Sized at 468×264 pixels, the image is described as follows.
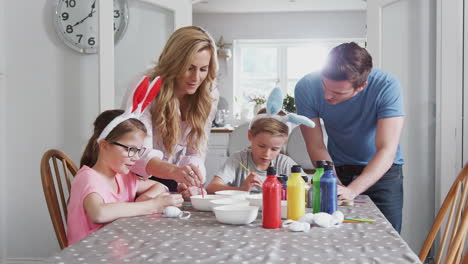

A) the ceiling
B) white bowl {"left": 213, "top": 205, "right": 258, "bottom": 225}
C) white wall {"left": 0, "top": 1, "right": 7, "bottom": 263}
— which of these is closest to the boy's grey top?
white bowl {"left": 213, "top": 205, "right": 258, "bottom": 225}

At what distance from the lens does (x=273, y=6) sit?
7328 millimetres

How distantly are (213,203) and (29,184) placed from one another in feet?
7.22

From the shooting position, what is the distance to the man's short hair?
175cm

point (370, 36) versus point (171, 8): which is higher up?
point (171, 8)

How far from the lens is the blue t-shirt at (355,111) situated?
198 centimetres

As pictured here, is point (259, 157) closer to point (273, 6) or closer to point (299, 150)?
point (299, 150)

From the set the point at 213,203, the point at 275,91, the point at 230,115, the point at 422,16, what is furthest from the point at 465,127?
the point at 230,115

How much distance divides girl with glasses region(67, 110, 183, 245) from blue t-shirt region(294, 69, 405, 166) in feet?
2.47

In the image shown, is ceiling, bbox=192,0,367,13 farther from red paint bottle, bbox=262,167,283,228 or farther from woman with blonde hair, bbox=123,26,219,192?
red paint bottle, bbox=262,167,283,228

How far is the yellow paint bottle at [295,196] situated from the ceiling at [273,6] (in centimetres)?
588

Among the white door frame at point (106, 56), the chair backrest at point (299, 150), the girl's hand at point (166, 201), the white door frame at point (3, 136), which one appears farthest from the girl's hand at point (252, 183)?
the white door frame at point (3, 136)

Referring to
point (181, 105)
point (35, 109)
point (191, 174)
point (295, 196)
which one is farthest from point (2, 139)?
point (295, 196)

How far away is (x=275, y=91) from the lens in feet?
5.46

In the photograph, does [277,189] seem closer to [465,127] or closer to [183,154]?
[183,154]
